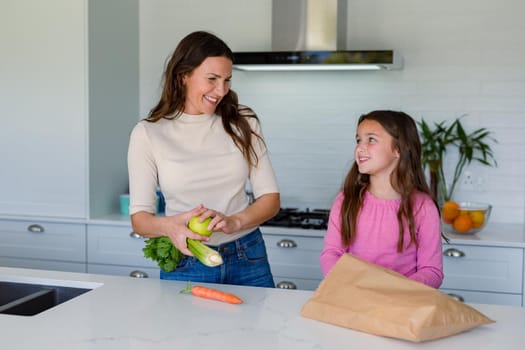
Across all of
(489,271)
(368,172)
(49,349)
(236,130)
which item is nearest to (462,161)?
(489,271)

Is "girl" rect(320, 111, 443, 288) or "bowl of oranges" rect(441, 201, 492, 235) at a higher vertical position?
"girl" rect(320, 111, 443, 288)

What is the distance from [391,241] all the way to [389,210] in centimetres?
11

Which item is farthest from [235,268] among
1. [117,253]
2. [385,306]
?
[117,253]

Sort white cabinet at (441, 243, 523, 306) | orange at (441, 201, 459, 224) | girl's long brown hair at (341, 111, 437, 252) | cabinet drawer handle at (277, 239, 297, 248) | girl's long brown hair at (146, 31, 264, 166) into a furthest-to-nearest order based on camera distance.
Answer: cabinet drawer handle at (277, 239, 297, 248), orange at (441, 201, 459, 224), white cabinet at (441, 243, 523, 306), girl's long brown hair at (341, 111, 437, 252), girl's long brown hair at (146, 31, 264, 166)

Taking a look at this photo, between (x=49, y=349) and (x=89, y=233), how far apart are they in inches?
94.7

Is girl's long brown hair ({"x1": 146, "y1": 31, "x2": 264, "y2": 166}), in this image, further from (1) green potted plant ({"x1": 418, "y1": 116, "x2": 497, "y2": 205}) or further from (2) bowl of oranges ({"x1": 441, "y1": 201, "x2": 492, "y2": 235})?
(1) green potted plant ({"x1": 418, "y1": 116, "x2": 497, "y2": 205})

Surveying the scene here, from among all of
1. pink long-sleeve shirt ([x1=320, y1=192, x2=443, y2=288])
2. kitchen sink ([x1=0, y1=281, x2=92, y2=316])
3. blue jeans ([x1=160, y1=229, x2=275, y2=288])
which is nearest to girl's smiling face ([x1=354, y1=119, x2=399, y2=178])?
pink long-sleeve shirt ([x1=320, y1=192, x2=443, y2=288])

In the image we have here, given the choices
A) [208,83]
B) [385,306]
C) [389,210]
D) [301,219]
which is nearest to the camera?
[385,306]

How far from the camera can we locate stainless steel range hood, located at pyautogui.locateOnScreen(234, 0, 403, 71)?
3.56 metres

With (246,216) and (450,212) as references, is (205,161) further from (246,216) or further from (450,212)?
(450,212)

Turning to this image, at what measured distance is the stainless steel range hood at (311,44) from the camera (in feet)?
11.7

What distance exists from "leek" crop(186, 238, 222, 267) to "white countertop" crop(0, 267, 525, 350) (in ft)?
0.38

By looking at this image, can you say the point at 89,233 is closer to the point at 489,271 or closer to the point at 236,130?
the point at 236,130

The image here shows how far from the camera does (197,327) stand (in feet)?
5.87
